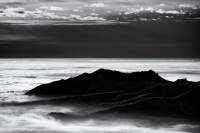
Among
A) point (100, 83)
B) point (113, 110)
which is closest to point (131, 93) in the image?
point (113, 110)

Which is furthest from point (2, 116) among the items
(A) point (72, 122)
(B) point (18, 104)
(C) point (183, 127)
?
(C) point (183, 127)

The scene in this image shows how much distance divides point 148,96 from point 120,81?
5.96m

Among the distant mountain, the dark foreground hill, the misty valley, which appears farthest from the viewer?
the distant mountain

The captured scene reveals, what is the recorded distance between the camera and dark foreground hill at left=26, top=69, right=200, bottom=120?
1980cm

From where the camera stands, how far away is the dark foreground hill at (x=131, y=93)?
19797mm

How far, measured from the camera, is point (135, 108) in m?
20.0

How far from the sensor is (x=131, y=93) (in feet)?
76.6

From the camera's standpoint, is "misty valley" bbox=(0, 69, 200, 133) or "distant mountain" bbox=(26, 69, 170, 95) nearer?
"misty valley" bbox=(0, 69, 200, 133)

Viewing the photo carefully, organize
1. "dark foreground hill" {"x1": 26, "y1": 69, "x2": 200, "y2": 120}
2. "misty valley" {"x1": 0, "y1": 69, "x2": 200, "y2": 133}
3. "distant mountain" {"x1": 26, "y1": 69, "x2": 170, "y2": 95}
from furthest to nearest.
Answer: "distant mountain" {"x1": 26, "y1": 69, "x2": 170, "y2": 95}, "dark foreground hill" {"x1": 26, "y1": 69, "x2": 200, "y2": 120}, "misty valley" {"x1": 0, "y1": 69, "x2": 200, "y2": 133}

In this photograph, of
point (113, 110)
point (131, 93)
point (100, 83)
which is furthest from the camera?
point (100, 83)

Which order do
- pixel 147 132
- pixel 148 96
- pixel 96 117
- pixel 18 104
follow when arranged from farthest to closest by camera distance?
pixel 18 104 < pixel 148 96 < pixel 96 117 < pixel 147 132

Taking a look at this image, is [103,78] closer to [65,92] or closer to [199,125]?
[65,92]

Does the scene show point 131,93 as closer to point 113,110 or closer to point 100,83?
point 113,110

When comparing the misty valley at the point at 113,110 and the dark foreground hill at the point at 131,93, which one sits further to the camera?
the dark foreground hill at the point at 131,93
